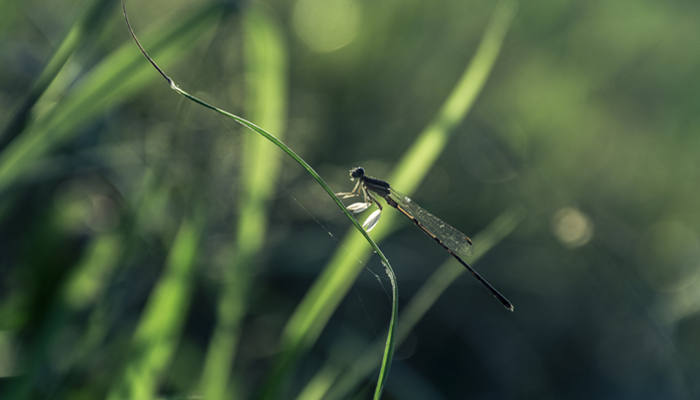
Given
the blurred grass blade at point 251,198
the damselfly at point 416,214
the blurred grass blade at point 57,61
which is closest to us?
the blurred grass blade at point 57,61

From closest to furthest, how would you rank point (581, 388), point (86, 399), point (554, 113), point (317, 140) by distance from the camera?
1. point (86, 399)
2. point (581, 388)
3. point (317, 140)
4. point (554, 113)

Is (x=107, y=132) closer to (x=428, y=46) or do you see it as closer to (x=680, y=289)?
(x=428, y=46)

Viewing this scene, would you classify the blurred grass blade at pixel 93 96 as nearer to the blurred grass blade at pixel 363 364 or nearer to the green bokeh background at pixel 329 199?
the green bokeh background at pixel 329 199

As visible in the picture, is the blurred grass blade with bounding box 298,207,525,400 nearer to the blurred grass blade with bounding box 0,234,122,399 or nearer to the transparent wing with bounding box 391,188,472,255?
the transparent wing with bounding box 391,188,472,255

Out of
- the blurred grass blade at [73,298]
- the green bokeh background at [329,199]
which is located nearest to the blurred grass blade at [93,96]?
the green bokeh background at [329,199]

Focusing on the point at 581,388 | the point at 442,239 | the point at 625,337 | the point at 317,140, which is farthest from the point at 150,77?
the point at 625,337

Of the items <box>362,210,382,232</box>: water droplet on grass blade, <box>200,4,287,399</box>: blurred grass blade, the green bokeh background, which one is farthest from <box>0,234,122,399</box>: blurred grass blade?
<box>362,210,382,232</box>: water droplet on grass blade

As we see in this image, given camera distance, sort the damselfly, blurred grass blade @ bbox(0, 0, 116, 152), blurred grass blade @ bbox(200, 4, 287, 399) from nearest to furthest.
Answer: blurred grass blade @ bbox(0, 0, 116, 152) → blurred grass blade @ bbox(200, 4, 287, 399) → the damselfly
